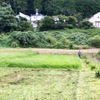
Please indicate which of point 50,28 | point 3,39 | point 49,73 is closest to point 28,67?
point 49,73

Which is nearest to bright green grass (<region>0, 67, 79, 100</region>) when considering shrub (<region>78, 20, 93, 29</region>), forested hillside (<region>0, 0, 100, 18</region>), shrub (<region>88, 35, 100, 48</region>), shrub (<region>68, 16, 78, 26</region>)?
shrub (<region>88, 35, 100, 48</region>)

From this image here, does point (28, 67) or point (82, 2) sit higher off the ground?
point (82, 2)

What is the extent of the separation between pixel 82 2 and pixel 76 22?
794cm

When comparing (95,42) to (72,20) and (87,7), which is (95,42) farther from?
(87,7)

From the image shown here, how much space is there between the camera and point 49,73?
17.0m

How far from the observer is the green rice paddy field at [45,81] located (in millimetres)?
11398

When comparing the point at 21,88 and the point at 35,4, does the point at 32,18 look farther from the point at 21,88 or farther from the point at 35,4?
the point at 21,88

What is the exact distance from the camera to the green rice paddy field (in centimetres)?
1140

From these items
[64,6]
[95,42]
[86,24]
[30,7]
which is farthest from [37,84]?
[30,7]

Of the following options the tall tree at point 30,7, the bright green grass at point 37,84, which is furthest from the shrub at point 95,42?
the tall tree at point 30,7

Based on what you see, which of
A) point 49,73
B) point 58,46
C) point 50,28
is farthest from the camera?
point 50,28

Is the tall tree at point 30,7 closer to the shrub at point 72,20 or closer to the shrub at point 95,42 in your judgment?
the shrub at point 72,20

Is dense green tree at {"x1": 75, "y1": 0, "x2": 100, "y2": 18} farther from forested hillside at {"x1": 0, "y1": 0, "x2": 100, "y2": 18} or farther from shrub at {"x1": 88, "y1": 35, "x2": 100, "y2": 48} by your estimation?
shrub at {"x1": 88, "y1": 35, "x2": 100, "y2": 48}

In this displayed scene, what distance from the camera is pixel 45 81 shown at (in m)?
14.4
